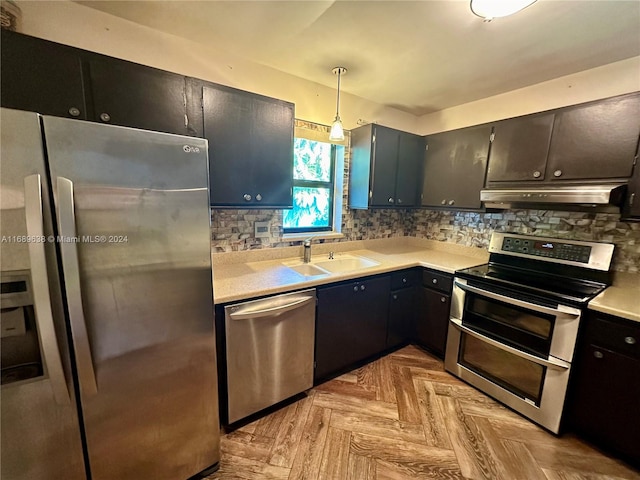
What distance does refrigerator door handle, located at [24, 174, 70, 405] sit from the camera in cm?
87

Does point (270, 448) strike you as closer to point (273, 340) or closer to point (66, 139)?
point (273, 340)

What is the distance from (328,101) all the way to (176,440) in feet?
8.99

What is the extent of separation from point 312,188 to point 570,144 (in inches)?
81.3

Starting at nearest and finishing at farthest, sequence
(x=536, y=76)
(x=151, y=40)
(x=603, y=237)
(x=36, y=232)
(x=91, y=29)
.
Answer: (x=36, y=232) < (x=91, y=29) < (x=151, y=40) < (x=603, y=237) < (x=536, y=76)

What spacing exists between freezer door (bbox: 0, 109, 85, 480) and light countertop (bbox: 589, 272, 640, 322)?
2.68 metres

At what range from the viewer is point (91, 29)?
5.04 ft

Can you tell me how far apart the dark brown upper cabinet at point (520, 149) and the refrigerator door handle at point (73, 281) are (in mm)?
2838

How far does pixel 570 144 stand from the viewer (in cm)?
188

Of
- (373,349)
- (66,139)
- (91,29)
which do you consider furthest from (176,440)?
(91,29)

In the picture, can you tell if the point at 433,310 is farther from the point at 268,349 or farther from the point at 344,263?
the point at 268,349

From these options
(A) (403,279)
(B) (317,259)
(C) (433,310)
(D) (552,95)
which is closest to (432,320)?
(C) (433,310)

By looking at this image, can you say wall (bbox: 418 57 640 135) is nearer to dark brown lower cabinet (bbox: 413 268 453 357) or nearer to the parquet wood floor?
dark brown lower cabinet (bbox: 413 268 453 357)

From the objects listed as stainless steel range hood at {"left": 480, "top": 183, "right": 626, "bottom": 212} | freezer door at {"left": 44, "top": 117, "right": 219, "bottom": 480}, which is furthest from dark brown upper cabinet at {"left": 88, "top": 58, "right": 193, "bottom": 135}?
stainless steel range hood at {"left": 480, "top": 183, "right": 626, "bottom": 212}

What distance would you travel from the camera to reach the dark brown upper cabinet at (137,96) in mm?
1354
